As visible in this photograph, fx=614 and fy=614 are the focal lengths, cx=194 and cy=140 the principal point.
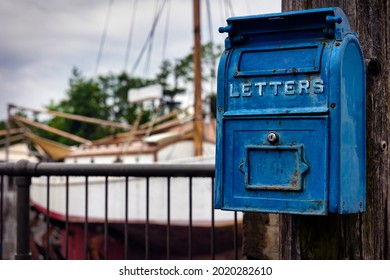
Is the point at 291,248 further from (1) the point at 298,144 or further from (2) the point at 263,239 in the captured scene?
(2) the point at 263,239

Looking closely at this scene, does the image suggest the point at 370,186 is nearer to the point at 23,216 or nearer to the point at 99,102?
the point at 23,216

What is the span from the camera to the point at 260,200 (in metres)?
2.24

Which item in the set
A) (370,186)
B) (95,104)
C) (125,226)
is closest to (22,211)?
(125,226)

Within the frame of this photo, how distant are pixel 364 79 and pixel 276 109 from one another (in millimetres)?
369

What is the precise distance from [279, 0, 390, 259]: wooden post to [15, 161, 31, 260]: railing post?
6.41ft

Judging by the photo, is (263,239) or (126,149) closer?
(263,239)

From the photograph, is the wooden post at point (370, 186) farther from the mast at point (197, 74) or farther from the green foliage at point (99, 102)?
the green foliage at point (99, 102)

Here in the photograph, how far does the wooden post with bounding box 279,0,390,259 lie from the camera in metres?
2.29

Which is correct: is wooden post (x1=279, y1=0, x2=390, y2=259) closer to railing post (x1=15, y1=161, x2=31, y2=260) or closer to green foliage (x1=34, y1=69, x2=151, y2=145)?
railing post (x1=15, y1=161, x2=31, y2=260)

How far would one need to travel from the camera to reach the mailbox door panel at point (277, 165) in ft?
7.02

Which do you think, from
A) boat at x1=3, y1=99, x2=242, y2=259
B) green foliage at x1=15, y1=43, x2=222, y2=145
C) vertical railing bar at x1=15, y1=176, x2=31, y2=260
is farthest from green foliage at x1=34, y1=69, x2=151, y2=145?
vertical railing bar at x1=15, y1=176, x2=31, y2=260

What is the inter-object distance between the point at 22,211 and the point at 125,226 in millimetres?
632

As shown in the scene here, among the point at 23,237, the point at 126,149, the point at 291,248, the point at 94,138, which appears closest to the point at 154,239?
the point at 126,149

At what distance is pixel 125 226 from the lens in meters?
3.82
